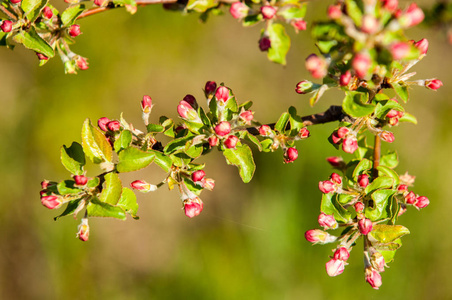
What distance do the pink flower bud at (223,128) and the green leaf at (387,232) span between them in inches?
18.4

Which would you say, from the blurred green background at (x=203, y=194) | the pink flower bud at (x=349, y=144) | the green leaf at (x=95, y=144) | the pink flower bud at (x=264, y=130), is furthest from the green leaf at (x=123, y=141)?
the blurred green background at (x=203, y=194)

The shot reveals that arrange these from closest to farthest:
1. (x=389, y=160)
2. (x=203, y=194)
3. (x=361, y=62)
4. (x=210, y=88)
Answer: (x=361, y=62) → (x=210, y=88) → (x=389, y=160) → (x=203, y=194)

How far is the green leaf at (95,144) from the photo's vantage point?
105 centimetres

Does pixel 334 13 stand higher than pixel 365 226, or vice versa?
pixel 334 13

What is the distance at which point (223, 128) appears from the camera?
1.02 meters

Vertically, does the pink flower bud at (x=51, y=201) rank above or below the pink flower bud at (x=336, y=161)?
above

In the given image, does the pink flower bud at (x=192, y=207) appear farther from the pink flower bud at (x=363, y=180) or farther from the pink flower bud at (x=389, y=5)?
the pink flower bud at (x=389, y=5)

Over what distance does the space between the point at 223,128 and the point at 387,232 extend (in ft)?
1.66

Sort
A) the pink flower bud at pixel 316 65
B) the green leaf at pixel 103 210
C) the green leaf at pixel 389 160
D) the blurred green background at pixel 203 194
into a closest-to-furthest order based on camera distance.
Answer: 1. the pink flower bud at pixel 316 65
2. the green leaf at pixel 103 210
3. the green leaf at pixel 389 160
4. the blurred green background at pixel 203 194

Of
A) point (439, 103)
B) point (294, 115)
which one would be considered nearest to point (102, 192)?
point (294, 115)

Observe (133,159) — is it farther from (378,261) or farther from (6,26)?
(378,261)

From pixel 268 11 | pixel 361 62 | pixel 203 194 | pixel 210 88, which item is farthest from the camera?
pixel 203 194

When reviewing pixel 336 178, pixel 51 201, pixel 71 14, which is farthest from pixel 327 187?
pixel 71 14

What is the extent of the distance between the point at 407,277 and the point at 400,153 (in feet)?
2.73
